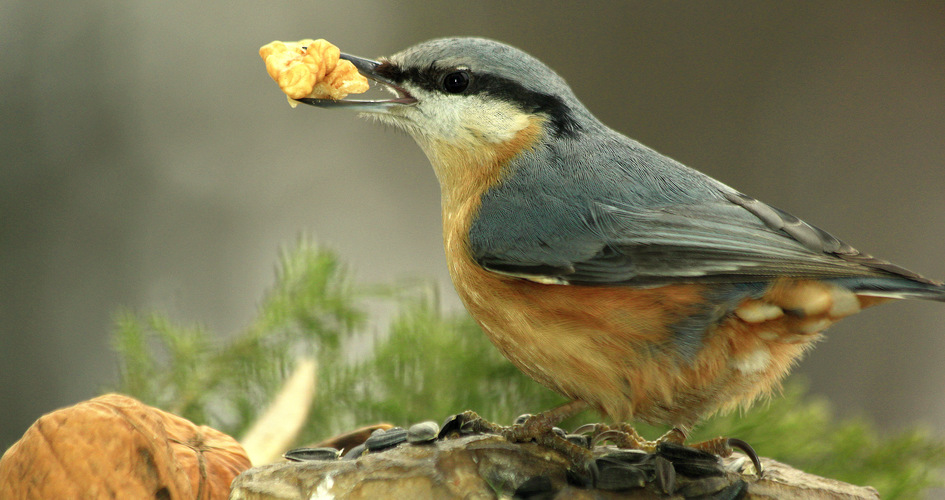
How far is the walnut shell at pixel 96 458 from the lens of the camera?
1440 mm

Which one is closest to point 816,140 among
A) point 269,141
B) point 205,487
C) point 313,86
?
point 269,141

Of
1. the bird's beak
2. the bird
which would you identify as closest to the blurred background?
the bird's beak

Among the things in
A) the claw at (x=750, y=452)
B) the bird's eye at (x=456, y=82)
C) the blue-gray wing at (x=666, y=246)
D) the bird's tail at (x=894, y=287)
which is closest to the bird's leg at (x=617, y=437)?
the claw at (x=750, y=452)

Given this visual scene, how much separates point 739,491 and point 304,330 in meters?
1.25

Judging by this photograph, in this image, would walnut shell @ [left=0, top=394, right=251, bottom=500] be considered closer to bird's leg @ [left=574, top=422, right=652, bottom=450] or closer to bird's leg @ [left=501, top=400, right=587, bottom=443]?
bird's leg @ [left=501, top=400, right=587, bottom=443]

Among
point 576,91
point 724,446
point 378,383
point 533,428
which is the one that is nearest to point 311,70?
point 378,383

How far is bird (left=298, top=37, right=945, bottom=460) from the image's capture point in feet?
5.79

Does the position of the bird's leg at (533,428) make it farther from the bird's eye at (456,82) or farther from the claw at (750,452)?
the bird's eye at (456,82)

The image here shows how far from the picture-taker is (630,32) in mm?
5594

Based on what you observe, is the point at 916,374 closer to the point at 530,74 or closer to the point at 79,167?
the point at 530,74

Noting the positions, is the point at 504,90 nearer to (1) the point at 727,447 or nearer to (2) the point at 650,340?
(2) the point at 650,340

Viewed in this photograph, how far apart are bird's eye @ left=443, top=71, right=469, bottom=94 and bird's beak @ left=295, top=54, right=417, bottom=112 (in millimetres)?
86

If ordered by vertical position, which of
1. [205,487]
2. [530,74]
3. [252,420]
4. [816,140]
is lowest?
[252,420]

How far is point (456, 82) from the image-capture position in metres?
2.15
